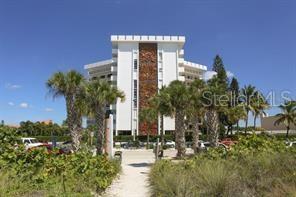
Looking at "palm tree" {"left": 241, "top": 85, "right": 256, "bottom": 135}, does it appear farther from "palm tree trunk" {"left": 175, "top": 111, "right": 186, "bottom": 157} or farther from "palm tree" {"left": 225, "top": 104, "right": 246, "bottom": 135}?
"palm tree trunk" {"left": 175, "top": 111, "right": 186, "bottom": 157}

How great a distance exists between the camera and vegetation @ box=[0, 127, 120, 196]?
32.0 feet

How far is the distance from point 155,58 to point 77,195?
77589 millimetres

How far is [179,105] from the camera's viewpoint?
27984 millimetres

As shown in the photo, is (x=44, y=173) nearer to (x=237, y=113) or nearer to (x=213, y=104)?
(x=213, y=104)

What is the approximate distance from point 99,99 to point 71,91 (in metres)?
2.28

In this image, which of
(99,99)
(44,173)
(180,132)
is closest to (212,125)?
(180,132)

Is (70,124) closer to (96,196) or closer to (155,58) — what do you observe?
(96,196)

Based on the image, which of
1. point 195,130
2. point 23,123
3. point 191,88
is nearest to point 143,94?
point 23,123

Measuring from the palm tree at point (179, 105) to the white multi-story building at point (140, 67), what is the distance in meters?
53.6

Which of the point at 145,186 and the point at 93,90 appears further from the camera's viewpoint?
the point at 93,90

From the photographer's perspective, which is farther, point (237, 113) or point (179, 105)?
point (237, 113)

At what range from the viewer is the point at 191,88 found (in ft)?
96.7

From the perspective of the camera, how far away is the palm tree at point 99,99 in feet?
92.5

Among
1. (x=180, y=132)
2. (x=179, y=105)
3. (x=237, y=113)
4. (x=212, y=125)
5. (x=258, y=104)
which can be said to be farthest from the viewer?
(x=258, y=104)
